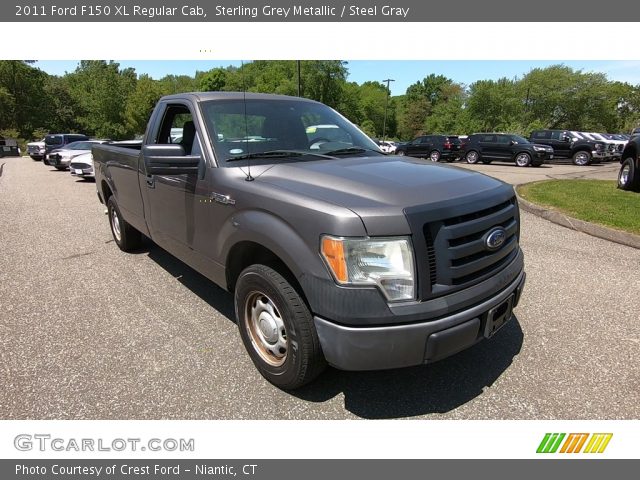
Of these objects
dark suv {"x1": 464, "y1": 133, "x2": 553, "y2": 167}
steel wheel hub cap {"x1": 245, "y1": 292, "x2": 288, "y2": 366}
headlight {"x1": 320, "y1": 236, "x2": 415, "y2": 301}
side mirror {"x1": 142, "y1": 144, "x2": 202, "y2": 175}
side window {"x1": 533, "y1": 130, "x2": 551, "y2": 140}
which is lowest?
steel wheel hub cap {"x1": 245, "y1": 292, "x2": 288, "y2": 366}

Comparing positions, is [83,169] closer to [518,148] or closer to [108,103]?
[518,148]

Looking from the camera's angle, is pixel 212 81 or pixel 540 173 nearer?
pixel 540 173

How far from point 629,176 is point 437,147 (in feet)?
46.2

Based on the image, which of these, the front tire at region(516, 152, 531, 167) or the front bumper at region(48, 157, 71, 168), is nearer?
the front bumper at region(48, 157, 71, 168)

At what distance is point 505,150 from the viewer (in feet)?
69.9

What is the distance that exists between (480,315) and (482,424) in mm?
678

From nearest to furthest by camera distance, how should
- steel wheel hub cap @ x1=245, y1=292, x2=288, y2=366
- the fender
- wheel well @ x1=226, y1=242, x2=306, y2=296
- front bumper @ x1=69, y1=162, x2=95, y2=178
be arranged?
the fender < wheel well @ x1=226, y1=242, x2=306, y2=296 < steel wheel hub cap @ x1=245, y1=292, x2=288, y2=366 < front bumper @ x1=69, y1=162, x2=95, y2=178

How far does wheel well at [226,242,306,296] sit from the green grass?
19.7 feet

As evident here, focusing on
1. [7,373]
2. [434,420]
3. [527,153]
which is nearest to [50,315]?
[7,373]

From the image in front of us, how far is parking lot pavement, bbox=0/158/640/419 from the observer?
2545mm

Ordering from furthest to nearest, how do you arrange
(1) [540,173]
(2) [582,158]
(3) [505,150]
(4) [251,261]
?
(2) [582,158], (3) [505,150], (1) [540,173], (4) [251,261]

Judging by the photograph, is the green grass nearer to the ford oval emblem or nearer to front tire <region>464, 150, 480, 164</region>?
the ford oval emblem

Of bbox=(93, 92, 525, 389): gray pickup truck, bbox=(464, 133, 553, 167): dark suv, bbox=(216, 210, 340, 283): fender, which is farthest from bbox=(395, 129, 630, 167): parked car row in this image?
bbox=(216, 210, 340, 283): fender

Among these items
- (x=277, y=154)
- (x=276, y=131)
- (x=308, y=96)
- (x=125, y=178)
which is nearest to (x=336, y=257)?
(x=277, y=154)
